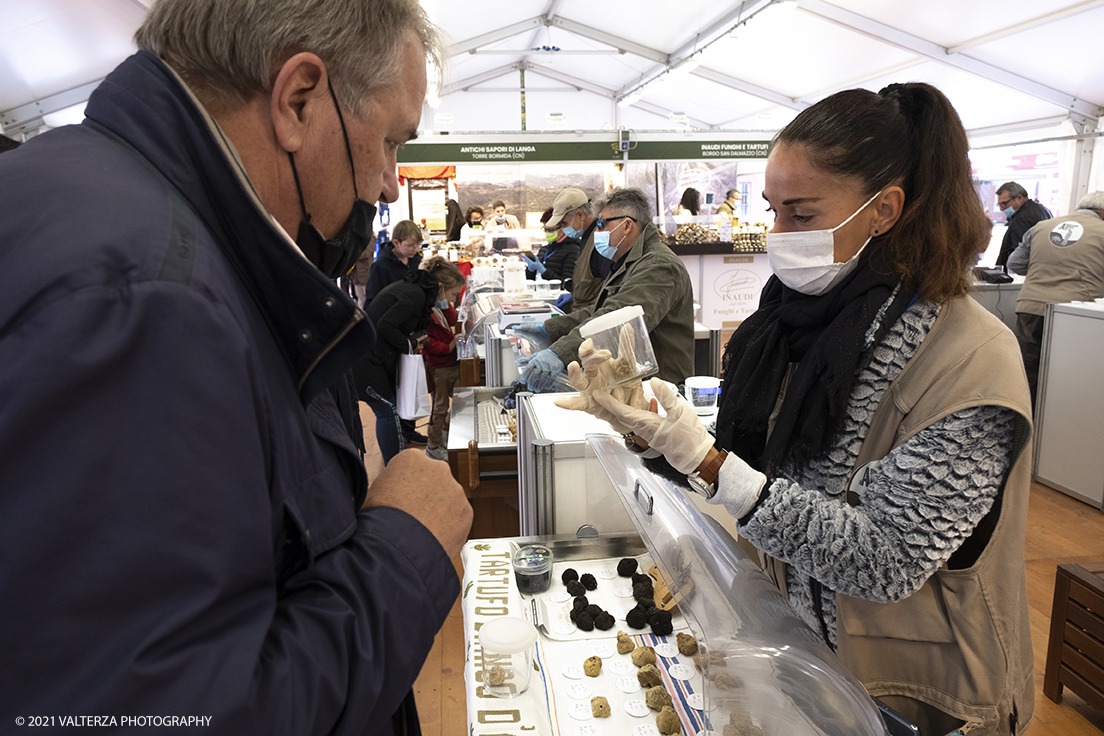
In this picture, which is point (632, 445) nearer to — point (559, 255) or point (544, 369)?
point (544, 369)

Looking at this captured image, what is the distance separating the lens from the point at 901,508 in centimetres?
116

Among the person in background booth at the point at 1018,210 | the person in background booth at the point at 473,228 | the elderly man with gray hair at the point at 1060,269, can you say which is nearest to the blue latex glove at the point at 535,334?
the elderly man with gray hair at the point at 1060,269

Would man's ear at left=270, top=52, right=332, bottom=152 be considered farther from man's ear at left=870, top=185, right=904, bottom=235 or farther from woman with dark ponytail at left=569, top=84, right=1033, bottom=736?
man's ear at left=870, top=185, right=904, bottom=235

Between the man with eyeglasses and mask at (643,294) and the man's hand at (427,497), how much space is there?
210 centimetres

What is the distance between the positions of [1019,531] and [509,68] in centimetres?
2188

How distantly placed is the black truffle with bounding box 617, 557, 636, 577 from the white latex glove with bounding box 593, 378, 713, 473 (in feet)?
2.29

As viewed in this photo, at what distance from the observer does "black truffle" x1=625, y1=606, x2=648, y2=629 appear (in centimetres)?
173

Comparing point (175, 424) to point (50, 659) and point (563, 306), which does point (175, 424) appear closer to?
point (50, 659)

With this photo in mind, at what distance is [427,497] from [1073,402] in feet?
17.3

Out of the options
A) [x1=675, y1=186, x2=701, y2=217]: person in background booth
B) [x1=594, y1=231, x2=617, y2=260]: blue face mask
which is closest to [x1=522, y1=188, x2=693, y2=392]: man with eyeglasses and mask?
[x1=594, y1=231, x2=617, y2=260]: blue face mask

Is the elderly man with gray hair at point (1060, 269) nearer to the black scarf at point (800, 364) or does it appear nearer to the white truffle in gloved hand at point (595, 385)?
the black scarf at point (800, 364)

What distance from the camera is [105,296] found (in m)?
0.52

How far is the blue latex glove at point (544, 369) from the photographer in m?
2.99

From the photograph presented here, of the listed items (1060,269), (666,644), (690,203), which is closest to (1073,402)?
(1060,269)
